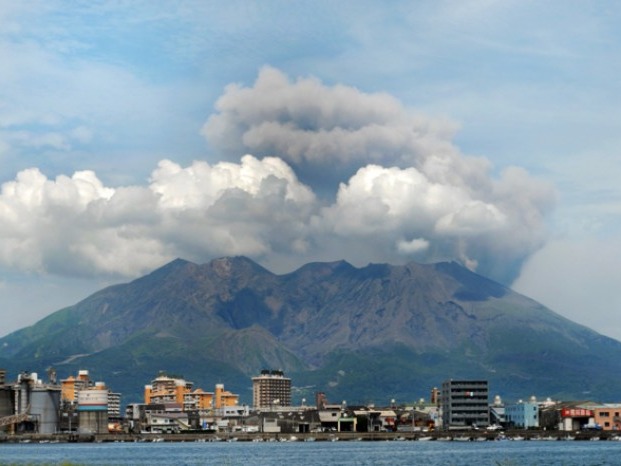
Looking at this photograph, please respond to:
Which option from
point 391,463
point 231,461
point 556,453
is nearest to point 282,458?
point 231,461

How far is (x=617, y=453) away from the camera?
16250 cm

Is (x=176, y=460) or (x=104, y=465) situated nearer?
(x=104, y=465)

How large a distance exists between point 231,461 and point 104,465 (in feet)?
55.3

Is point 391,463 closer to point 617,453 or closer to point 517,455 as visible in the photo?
point 517,455

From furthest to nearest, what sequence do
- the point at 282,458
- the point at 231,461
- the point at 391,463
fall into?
the point at 282,458, the point at 231,461, the point at 391,463

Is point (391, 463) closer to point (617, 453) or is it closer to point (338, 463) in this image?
point (338, 463)

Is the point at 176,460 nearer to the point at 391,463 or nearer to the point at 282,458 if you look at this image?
the point at 282,458

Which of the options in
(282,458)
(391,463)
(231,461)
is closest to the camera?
(391,463)

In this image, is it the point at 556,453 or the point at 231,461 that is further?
the point at 556,453

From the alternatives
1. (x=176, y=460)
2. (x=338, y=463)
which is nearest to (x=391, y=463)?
(x=338, y=463)

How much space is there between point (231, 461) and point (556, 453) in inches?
1869

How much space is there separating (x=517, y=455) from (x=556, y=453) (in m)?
10.1

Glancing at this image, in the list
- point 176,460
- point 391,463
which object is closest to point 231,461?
point 176,460

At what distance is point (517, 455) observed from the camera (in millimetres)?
161250
